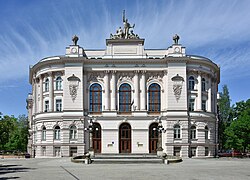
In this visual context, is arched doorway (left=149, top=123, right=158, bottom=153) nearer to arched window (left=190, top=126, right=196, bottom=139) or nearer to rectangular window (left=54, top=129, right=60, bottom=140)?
arched window (left=190, top=126, right=196, bottom=139)

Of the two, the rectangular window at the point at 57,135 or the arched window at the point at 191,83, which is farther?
the arched window at the point at 191,83

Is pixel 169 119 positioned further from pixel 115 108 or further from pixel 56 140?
pixel 56 140

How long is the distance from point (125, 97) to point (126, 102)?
80 cm

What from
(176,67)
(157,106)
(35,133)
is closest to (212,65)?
(176,67)

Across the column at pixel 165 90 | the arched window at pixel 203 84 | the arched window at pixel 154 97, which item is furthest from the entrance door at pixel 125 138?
the arched window at pixel 203 84

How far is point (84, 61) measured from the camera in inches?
2416

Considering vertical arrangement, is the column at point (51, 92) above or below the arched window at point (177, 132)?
above

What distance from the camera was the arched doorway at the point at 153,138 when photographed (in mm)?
60266

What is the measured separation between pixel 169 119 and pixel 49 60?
67.5 feet

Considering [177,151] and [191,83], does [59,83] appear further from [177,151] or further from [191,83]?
[177,151]

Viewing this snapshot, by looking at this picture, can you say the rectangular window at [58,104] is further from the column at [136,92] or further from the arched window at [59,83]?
the column at [136,92]

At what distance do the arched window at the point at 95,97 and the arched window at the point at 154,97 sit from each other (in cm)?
770


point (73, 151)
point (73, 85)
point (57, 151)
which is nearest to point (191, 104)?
point (73, 85)

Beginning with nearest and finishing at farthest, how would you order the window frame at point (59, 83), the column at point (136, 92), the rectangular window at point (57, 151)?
the rectangular window at point (57, 151), the column at point (136, 92), the window frame at point (59, 83)
